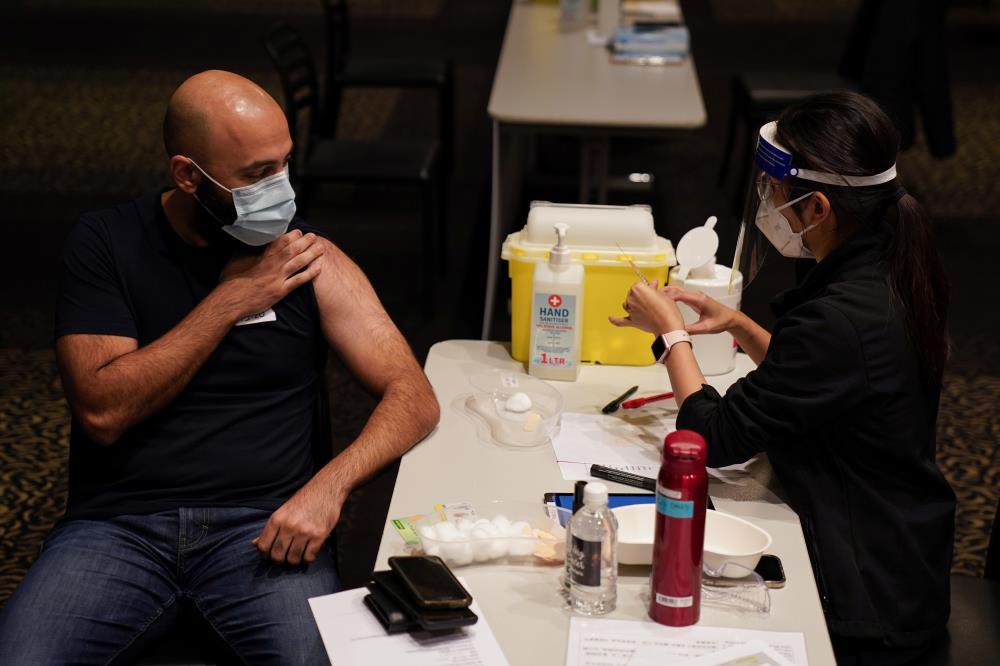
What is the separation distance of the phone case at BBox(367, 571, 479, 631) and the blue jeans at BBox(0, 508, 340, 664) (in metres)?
0.36

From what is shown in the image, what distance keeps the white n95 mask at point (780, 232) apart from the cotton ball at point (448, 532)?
76cm

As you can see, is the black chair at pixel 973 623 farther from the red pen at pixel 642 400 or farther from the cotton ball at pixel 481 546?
the cotton ball at pixel 481 546

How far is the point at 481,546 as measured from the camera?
5.61 feet

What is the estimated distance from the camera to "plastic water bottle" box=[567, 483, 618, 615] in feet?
4.99

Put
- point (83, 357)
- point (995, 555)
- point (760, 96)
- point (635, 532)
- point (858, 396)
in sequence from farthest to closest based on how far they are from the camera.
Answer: point (760, 96)
point (995, 555)
point (83, 357)
point (858, 396)
point (635, 532)

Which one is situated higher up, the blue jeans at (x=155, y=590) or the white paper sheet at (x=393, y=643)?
the white paper sheet at (x=393, y=643)

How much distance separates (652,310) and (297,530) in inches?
29.5

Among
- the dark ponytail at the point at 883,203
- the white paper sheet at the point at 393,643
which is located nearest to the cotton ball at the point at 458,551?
the white paper sheet at the point at 393,643

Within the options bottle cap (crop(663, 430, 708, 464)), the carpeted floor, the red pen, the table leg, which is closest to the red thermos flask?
bottle cap (crop(663, 430, 708, 464))

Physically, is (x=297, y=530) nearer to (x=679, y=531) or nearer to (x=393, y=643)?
(x=393, y=643)

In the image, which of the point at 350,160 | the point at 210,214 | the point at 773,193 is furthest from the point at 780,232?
the point at 350,160

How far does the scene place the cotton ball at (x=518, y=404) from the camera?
208 centimetres

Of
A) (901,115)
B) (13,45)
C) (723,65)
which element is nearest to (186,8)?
(13,45)

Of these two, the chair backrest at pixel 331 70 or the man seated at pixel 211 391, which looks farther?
the chair backrest at pixel 331 70
